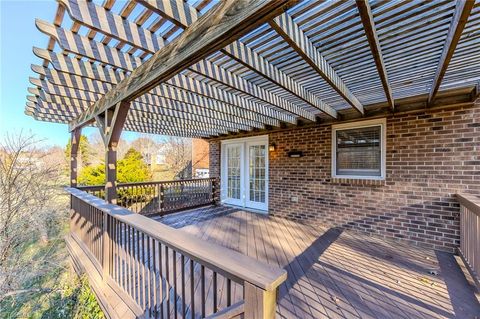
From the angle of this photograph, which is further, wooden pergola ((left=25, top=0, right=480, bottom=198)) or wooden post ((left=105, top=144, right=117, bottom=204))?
wooden post ((left=105, top=144, right=117, bottom=204))

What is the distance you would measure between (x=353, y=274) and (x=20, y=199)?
19.8ft

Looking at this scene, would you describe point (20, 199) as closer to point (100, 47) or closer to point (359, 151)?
point (100, 47)

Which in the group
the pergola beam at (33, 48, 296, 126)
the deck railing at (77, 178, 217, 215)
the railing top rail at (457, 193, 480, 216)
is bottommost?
the deck railing at (77, 178, 217, 215)

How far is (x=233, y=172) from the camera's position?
6.71 metres

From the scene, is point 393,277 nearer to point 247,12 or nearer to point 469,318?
point 469,318

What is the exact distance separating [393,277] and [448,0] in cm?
270

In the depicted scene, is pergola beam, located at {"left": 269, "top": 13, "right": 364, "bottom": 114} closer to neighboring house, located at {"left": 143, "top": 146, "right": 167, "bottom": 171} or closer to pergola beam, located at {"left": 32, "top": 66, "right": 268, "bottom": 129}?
pergola beam, located at {"left": 32, "top": 66, "right": 268, "bottom": 129}

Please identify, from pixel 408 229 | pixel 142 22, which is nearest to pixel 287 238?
pixel 408 229

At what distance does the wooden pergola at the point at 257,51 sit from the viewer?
1456 mm

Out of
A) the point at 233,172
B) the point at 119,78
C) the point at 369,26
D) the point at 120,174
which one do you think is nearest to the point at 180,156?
the point at 120,174

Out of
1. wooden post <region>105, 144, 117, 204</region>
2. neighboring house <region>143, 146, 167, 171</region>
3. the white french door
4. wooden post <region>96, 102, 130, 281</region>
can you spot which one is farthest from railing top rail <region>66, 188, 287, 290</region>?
neighboring house <region>143, 146, 167, 171</region>

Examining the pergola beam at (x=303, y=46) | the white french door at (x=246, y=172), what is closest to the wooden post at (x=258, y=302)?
the pergola beam at (x=303, y=46)

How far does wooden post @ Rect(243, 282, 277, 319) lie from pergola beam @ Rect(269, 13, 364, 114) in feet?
4.97

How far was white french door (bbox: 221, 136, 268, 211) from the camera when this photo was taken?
5.90m
